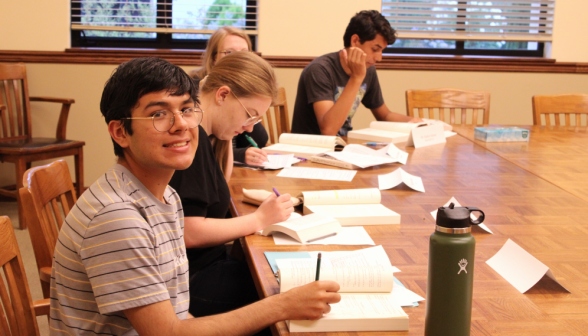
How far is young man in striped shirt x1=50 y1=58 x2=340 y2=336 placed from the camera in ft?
2.98

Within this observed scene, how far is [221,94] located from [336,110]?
1200 millimetres

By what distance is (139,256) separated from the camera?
0.91 meters

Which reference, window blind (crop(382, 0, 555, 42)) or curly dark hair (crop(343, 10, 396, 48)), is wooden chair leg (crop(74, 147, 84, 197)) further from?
window blind (crop(382, 0, 555, 42))

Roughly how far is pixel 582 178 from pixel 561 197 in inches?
13.1

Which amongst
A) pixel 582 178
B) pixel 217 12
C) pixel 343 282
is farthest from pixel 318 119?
pixel 343 282

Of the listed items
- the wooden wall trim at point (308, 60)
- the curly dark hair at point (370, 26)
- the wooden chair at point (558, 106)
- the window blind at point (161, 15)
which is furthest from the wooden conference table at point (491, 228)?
the window blind at point (161, 15)

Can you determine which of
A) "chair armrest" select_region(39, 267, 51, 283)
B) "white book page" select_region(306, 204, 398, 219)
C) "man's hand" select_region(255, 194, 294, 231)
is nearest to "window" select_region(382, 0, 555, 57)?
"white book page" select_region(306, 204, 398, 219)

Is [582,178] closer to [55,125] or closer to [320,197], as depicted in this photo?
[320,197]

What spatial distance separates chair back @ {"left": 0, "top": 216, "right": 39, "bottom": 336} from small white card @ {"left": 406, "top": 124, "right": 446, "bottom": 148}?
181cm

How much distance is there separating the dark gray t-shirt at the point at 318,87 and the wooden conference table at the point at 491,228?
0.57 metres

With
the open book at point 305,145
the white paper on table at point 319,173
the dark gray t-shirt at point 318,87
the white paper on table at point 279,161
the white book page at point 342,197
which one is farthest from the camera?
the dark gray t-shirt at point 318,87

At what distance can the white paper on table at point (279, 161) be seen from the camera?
2.08m

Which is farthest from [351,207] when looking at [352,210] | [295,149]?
[295,149]

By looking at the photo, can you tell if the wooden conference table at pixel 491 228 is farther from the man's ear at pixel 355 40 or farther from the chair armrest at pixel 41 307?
the man's ear at pixel 355 40
